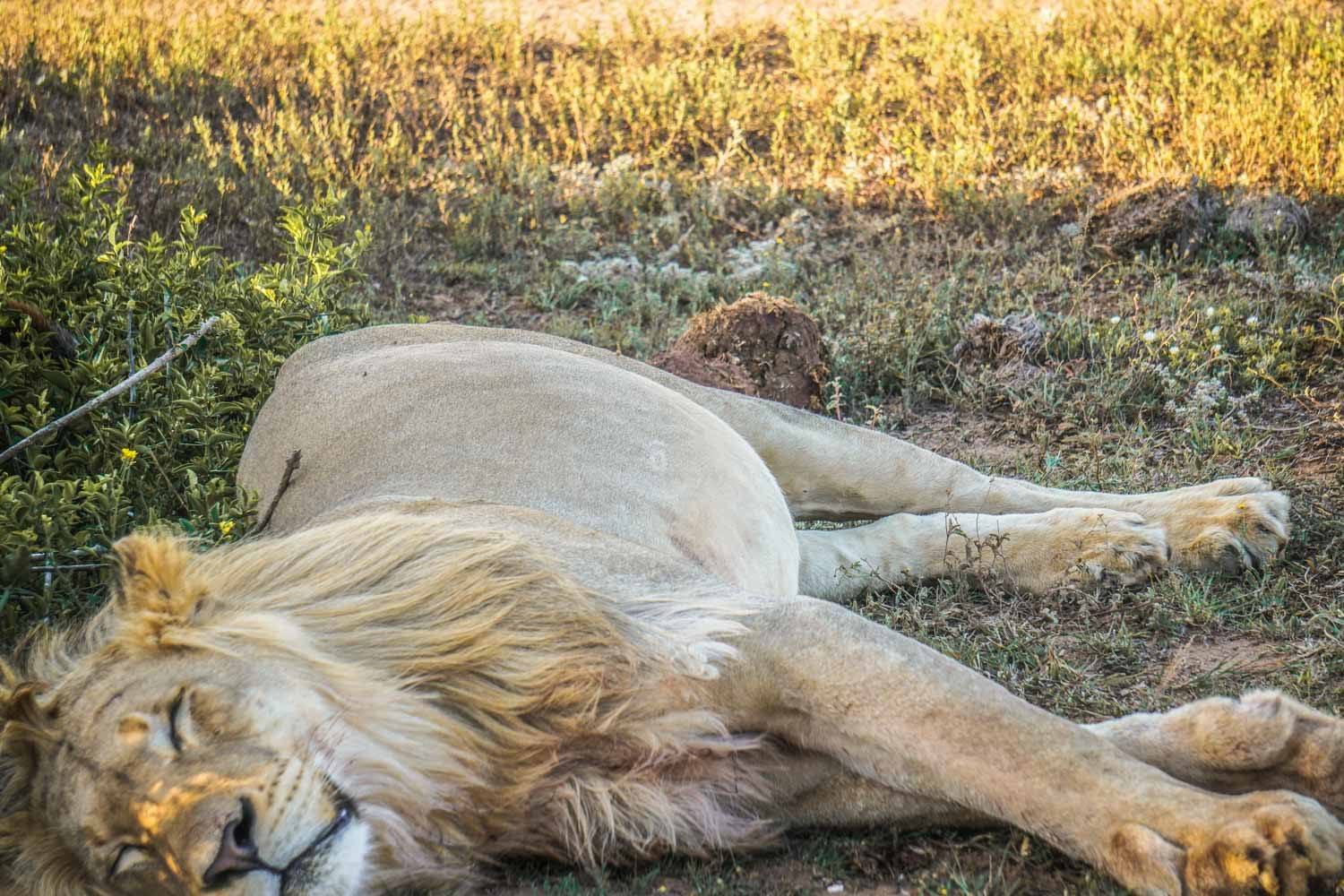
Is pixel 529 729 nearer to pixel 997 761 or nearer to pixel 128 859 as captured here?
pixel 128 859

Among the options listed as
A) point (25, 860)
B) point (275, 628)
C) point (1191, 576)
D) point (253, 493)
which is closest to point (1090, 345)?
point (1191, 576)

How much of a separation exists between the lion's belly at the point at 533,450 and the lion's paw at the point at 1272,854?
1326 mm

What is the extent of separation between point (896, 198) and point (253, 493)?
12.2ft

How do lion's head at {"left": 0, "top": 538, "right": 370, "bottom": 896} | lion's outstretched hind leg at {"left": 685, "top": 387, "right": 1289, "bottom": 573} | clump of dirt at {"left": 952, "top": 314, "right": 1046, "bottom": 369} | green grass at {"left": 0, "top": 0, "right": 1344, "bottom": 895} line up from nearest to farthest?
lion's head at {"left": 0, "top": 538, "right": 370, "bottom": 896} < green grass at {"left": 0, "top": 0, "right": 1344, "bottom": 895} < lion's outstretched hind leg at {"left": 685, "top": 387, "right": 1289, "bottom": 573} < clump of dirt at {"left": 952, "top": 314, "right": 1046, "bottom": 369}

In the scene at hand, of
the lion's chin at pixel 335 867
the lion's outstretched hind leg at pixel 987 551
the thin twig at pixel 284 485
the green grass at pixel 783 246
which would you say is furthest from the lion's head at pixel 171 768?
the lion's outstretched hind leg at pixel 987 551

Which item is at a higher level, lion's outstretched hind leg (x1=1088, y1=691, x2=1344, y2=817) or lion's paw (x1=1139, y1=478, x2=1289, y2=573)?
lion's outstretched hind leg (x1=1088, y1=691, x2=1344, y2=817)

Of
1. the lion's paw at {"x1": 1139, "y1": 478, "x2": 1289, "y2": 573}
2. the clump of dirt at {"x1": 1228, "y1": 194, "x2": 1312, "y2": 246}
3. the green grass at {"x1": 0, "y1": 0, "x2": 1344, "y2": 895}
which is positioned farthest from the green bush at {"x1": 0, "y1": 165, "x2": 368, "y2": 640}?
the clump of dirt at {"x1": 1228, "y1": 194, "x2": 1312, "y2": 246}

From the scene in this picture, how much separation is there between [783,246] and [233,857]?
4570mm

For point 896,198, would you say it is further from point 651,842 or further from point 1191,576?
point 651,842

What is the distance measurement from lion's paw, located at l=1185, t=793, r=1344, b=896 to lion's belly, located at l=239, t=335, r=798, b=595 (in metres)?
1.33

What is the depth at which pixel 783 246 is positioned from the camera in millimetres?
6250

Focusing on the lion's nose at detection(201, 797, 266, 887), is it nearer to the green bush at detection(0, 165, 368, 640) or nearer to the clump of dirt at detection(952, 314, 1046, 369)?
the green bush at detection(0, 165, 368, 640)

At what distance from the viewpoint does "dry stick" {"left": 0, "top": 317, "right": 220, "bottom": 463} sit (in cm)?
371

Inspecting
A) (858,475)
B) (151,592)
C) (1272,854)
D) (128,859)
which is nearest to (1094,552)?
(858,475)
